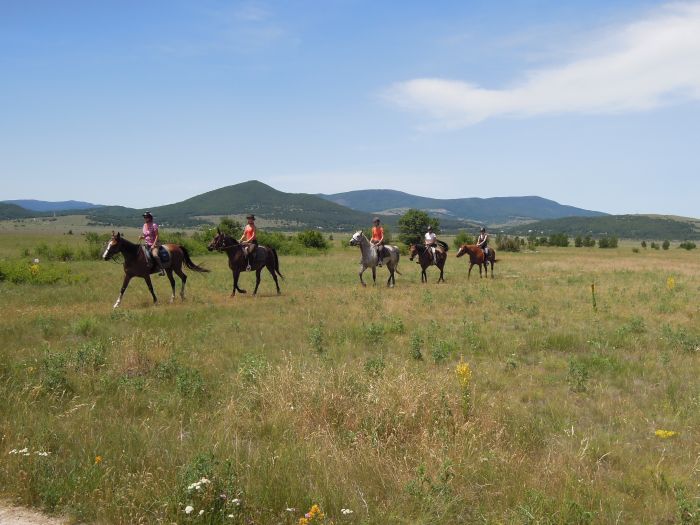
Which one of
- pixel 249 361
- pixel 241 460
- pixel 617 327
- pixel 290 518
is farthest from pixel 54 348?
pixel 617 327

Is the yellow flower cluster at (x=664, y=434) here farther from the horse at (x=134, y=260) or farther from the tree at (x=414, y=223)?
the tree at (x=414, y=223)

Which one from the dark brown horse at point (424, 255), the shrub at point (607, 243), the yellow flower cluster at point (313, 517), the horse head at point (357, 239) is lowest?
the shrub at point (607, 243)

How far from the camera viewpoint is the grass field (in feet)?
14.3

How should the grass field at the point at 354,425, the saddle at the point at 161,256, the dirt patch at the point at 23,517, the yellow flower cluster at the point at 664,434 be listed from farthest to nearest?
the saddle at the point at 161,256, the yellow flower cluster at the point at 664,434, the grass field at the point at 354,425, the dirt patch at the point at 23,517

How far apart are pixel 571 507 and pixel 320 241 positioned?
56.8 m

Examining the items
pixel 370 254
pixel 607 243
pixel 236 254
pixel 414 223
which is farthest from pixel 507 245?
pixel 236 254

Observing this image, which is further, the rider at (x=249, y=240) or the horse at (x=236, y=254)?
the rider at (x=249, y=240)

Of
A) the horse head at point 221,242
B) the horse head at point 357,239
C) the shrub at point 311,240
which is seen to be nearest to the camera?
the horse head at point 221,242

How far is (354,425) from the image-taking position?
595cm

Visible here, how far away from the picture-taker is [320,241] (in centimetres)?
6053

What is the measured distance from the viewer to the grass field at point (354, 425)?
436 cm

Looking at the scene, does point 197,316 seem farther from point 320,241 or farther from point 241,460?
point 320,241

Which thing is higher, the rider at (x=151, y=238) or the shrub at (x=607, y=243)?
the rider at (x=151, y=238)

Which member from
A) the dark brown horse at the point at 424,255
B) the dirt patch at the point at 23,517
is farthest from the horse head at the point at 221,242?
the dirt patch at the point at 23,517
